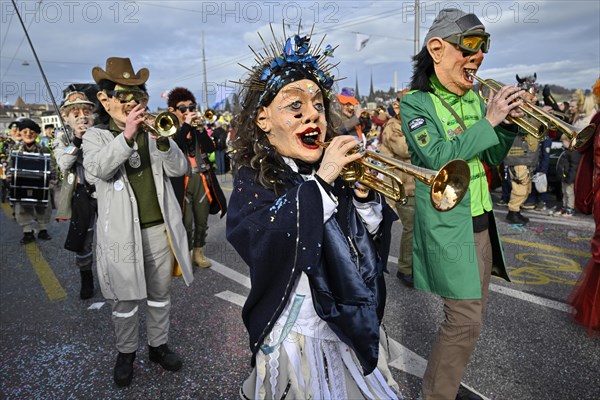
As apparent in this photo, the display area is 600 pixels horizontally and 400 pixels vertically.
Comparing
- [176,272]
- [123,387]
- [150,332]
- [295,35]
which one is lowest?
[123,387]

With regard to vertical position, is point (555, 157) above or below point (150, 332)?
above

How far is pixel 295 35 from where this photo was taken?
194cm

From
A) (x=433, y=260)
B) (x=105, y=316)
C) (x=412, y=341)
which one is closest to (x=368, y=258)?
(x=433, y=260)

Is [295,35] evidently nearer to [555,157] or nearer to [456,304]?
[456,304]

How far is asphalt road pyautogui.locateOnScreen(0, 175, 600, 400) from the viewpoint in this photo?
2.82 m

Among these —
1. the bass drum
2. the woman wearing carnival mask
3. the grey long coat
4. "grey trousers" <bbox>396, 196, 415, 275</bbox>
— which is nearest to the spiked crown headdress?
the woman wearing carnival mask

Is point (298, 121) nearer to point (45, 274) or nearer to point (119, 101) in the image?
point (119, 101)

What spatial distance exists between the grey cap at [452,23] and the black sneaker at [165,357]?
2.76 meters

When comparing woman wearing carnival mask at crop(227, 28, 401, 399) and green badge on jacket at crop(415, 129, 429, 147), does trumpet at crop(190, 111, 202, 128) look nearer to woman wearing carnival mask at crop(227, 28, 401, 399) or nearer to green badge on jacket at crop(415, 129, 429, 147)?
woman wearing carnival mask at crop(227, 28, 401, 399)

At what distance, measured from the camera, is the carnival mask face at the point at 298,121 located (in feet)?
6.06

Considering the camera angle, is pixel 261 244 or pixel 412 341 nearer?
pixel 261 244

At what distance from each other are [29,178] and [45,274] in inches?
65.1

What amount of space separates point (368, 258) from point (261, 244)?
527 mm

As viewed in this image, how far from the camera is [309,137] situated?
6.11 feet
